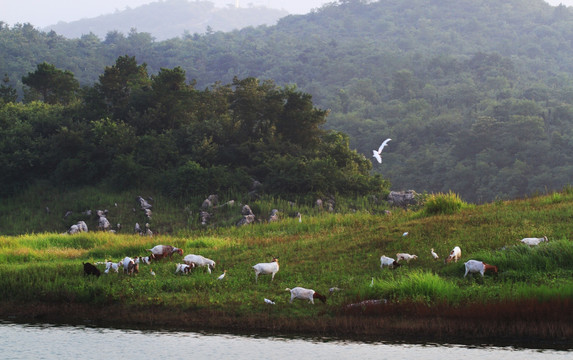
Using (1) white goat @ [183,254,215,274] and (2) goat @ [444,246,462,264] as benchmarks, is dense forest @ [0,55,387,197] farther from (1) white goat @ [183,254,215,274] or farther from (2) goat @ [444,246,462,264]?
(2) goat @ [444,246,462,264]

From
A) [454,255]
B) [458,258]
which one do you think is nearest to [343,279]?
[454,255]

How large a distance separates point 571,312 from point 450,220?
927 centimetres

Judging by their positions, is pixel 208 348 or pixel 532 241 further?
pixel 532 241

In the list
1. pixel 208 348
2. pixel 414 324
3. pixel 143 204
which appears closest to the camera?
pixel 208 348

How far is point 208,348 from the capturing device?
54.4 feet

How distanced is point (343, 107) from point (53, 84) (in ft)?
253

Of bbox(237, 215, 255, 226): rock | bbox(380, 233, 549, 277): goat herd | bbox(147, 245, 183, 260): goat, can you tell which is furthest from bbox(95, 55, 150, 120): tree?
bbox(380, 233, 549, 277): goat herd

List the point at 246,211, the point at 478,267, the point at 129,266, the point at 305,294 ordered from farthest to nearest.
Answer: the point at 246,211 → the point at 129,266 → the point at 478,267 → the point at 305,294

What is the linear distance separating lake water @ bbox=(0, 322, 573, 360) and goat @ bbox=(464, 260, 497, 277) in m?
3.70

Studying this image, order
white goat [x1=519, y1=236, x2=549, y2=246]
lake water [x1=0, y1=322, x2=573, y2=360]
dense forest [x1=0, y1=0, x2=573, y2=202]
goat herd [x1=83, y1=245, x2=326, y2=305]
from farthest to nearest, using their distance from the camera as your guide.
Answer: dense forest [x1=0, y1=0, x2=573, y2=202] → white goat [x1=519, y1=236, x2=549, y2=246] → goat herd [x1=83, y1=245, x2=326, y2=305] → lake water [x1=0, y1=322, x2=573, y2=360]

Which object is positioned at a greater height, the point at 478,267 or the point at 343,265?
the point at 478,267

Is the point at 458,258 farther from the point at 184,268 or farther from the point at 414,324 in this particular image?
the point at 184,268

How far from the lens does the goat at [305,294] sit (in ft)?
61.2

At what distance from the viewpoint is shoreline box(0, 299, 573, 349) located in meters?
16.8
